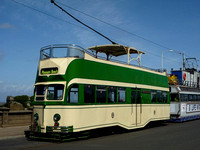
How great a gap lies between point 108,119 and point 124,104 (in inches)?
64.7

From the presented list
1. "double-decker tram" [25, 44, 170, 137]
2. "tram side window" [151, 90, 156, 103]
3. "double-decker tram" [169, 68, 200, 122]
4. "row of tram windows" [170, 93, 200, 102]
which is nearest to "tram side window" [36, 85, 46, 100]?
"double-decker tram" [25, 44, 170, 137]

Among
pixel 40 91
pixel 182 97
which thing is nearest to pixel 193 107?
pixel 182 97

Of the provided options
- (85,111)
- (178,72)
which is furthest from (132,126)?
(178,72)

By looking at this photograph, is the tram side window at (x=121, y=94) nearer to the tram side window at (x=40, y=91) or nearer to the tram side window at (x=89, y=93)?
the tram side window at (x=89, y=93)

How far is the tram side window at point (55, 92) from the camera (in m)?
10.9

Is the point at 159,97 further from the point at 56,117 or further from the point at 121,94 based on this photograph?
the point at 56,117

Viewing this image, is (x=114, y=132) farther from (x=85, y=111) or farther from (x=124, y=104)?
(x=85, y=111)

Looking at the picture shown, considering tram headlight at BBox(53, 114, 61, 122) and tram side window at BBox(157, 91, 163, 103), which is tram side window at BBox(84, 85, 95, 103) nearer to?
tram headlight at BBox(53, 114, 61, 122)

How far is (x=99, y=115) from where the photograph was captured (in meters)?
11.9

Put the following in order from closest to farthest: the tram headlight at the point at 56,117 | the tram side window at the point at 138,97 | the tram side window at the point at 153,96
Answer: the tram headlight at the point at 56,117 → the tram side window at the point at 138,97 → the tram side window at the point at 153,96

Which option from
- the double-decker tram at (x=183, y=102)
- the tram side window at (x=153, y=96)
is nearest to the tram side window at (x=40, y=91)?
the tram side window at (x=153, y=96)

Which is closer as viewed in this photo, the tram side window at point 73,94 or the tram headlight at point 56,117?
the tram headlight at point 56,117

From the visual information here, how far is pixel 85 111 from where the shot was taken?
36.6ft

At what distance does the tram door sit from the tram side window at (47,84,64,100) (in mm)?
5066
